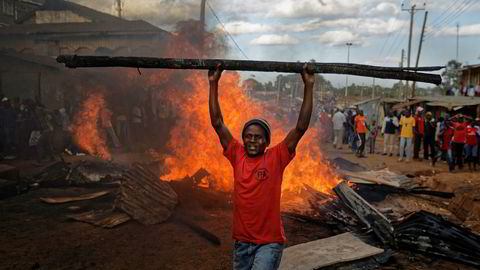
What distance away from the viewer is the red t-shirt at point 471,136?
43.3 ft

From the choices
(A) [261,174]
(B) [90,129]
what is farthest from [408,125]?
(A) [261,174]

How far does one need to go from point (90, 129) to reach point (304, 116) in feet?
44.2

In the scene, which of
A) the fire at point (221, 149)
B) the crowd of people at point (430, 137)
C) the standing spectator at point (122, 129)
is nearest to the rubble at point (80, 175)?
the fire at point (221, 149)

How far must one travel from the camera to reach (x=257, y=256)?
10.3 ft

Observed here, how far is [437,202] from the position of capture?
965cm

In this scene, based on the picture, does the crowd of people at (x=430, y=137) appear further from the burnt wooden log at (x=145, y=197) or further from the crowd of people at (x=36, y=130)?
the crowd of people at (x=36, y=130)

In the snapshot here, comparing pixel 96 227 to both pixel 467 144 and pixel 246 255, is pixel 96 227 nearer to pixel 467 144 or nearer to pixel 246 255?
pixel 246 255

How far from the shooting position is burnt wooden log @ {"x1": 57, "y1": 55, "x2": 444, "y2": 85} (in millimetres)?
3580

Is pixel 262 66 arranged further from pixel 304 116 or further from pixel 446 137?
pixel 446 137

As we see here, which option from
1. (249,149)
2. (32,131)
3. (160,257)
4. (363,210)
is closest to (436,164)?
(363,210)

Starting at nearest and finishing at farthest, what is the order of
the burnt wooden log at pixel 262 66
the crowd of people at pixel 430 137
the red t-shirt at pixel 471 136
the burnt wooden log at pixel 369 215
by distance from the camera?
the burnt wooden log at pixel 262 66 → the burnt wooden log at pixel 369 215 → the red t-shirt at pixel 471 136 → the crowd of people at pixel 430 137

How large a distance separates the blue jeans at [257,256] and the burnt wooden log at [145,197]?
3.92 metres

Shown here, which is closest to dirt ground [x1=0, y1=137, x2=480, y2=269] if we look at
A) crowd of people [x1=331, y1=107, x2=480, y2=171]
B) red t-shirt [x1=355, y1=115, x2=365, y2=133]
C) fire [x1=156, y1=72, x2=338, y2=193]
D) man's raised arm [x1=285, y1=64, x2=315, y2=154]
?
fire [x1=156, y1=72, x2=338, y2=193]

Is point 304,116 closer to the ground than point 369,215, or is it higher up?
higher up
